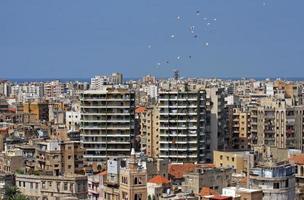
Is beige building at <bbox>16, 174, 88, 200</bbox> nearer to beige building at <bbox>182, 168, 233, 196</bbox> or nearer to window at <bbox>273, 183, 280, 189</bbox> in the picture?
beige building at <bbox>182, 168, 233, 196</bbox>

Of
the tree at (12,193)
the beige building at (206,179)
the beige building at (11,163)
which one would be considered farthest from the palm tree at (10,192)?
the beige building at (206,179)

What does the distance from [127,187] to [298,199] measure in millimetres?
10466

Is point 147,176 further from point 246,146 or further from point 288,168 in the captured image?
point 246,146

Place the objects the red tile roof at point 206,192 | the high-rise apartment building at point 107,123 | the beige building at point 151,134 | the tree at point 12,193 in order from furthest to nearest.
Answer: the beige building at point 151,134 → the high-rise apartment building at point 107,123 → the tree at point 12,193 → the red tile roof at point 206,192

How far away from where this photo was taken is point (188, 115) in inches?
3118

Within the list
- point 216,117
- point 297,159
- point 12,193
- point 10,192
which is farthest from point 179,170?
point 216,117

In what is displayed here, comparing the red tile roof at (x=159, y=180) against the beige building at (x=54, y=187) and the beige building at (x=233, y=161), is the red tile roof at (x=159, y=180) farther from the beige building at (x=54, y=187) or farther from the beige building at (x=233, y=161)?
the beige building at (x=233, y=161)

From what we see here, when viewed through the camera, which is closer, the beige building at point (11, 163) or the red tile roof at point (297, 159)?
the red tile roof at point (297, 159)

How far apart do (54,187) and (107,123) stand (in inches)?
1082

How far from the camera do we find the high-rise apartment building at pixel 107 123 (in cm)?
8094

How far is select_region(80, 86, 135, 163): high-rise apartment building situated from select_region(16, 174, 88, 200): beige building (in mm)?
23746

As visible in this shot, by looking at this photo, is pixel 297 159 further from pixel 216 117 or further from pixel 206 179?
pixel 216 117

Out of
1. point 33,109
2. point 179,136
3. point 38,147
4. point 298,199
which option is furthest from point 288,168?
point 33,109

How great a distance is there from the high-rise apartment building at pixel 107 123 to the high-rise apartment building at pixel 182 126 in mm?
3688
